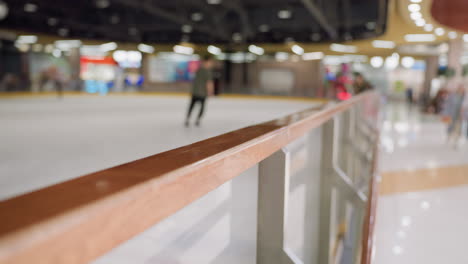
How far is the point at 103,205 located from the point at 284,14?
738 inches

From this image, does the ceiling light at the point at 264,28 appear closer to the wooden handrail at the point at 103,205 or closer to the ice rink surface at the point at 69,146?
the ice rink surface at the point at 69,146

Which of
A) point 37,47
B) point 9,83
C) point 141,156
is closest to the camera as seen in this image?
point 141,156

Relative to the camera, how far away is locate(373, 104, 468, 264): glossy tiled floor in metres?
2.25

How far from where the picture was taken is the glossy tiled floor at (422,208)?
2.25 meters

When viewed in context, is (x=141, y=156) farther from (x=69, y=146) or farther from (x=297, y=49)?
(x=297, y=49)

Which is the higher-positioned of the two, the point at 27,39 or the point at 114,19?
the point at 114,19

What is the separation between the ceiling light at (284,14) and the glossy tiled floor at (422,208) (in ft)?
43.3

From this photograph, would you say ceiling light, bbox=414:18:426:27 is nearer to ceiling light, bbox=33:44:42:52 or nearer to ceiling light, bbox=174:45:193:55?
ceiling light, bbox=174:45:193:55

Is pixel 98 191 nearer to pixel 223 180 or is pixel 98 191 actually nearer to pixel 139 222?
pixel 139 222

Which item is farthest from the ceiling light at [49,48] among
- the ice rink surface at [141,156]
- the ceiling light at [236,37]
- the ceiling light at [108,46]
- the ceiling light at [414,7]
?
the ceiling light at [414,7]

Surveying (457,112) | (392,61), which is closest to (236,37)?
(392,61)

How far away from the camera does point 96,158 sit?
3998 mm

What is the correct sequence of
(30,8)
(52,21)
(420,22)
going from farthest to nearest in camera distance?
1. (52,21)
2. (30,8)
3. (420,22)

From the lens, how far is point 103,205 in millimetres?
387
